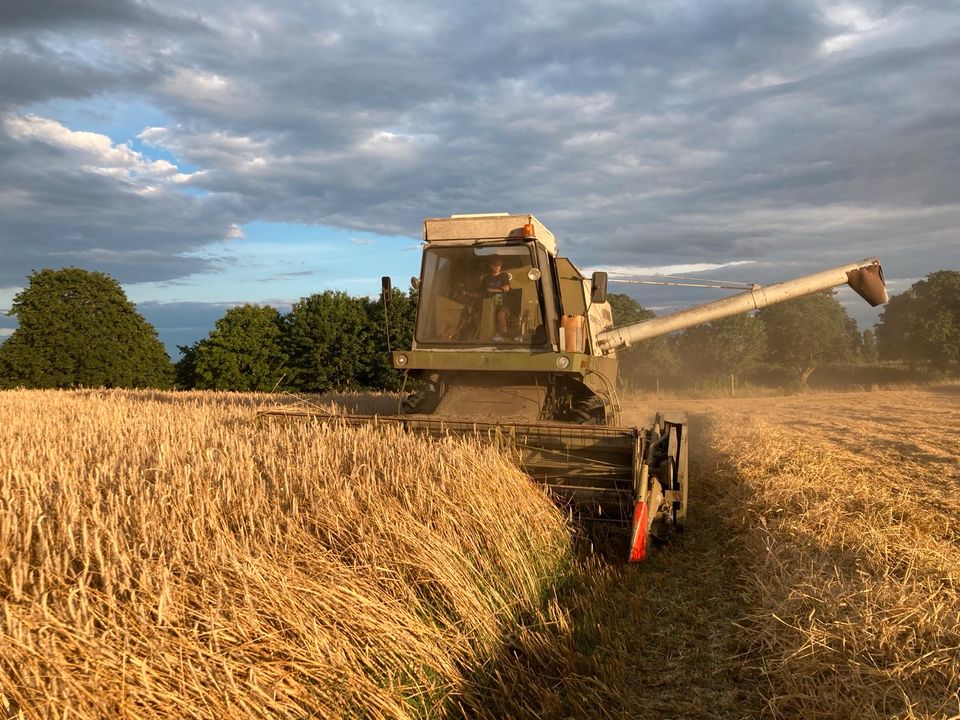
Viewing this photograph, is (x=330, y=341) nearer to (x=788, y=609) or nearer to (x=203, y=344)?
(x=203, y=344)

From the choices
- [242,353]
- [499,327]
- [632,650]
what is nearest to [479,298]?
[499,327]

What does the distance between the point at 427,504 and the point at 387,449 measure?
1107 mm

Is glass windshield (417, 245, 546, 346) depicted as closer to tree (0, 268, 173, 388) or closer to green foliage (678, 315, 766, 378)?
tree (0, 268, 173, 388)

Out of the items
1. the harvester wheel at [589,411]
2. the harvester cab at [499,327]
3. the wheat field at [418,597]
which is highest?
the harvester cab at [499,327]

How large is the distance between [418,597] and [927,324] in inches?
1959

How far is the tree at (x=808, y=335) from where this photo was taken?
4709cm

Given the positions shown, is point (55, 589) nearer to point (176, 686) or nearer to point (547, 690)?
point (176, 686)

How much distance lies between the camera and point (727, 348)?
46.2 m

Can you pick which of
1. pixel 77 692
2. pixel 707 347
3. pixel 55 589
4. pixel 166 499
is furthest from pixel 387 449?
pixel 707 347

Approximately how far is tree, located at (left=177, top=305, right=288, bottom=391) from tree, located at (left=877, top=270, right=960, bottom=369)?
40473 mm

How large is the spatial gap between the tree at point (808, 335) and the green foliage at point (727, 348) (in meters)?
1.52

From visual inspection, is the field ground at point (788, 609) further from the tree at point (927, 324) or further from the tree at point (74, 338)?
the tree at point (927, 324)

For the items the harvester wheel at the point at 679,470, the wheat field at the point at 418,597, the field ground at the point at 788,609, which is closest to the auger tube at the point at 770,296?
the field ground at the point at 788,609

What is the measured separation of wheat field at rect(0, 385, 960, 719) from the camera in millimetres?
2379
